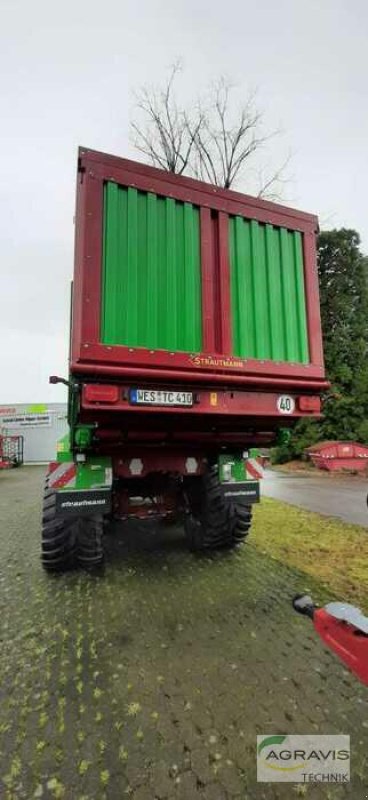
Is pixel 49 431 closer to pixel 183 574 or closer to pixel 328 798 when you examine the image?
pixel 183 574

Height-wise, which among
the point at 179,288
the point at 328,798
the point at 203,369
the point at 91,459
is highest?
the point at 179,288

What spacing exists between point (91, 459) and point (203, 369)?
161 cm

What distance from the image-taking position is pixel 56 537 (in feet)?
13.3

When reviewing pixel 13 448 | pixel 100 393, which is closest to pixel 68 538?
pixel 100 393

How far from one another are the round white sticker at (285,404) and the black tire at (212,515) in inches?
51.4

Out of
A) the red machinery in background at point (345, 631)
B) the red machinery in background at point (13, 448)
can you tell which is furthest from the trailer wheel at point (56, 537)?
the red machinery in background at point (13, 448)

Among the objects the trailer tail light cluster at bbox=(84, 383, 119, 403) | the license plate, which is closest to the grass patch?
the license plate

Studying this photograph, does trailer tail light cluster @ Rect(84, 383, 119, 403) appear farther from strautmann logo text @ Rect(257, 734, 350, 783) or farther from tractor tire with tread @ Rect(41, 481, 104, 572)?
strautmann logo text @ Rect(257, 734, 350, 783)

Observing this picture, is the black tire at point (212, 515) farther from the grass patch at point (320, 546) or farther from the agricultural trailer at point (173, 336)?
the grass patch at point (320, 546)

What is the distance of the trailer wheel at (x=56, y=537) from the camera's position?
13.3 feet

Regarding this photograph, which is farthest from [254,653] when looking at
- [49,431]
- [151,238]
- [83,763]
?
[49,431]

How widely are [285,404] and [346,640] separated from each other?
2.28 meters

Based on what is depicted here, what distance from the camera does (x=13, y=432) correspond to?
3052cm

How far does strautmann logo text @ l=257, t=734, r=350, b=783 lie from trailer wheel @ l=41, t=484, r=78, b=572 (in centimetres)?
269
